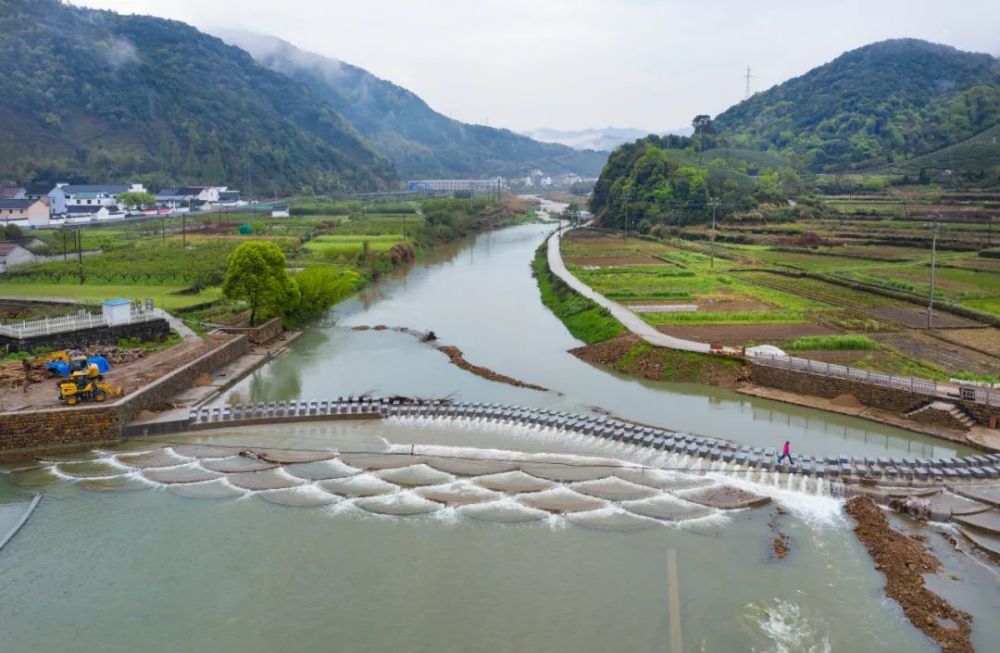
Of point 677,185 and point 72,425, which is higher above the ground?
point 677,185

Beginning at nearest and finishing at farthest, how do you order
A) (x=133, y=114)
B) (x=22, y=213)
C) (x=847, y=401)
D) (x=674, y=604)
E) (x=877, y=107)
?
(x=674, y=604) → (x=847, y=401) → (x=22, y=213) → (x=877, y=107) → (x=133, y=114)

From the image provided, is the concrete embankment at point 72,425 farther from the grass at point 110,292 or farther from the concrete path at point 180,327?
the grass at point 110,292

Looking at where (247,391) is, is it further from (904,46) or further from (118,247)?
(904,46)

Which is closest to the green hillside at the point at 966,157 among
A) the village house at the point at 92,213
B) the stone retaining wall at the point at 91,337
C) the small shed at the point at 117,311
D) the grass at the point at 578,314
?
the grass at the point at 578,314

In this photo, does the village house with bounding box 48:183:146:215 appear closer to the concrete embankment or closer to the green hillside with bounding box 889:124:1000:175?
the concrete embankment

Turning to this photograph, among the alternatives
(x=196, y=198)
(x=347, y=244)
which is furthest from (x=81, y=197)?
(x=347, y=244)

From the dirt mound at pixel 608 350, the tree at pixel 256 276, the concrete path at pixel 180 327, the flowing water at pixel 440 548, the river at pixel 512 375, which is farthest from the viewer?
the tree at pixel 256 276

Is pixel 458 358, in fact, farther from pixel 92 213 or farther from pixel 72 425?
pixel 92 213
